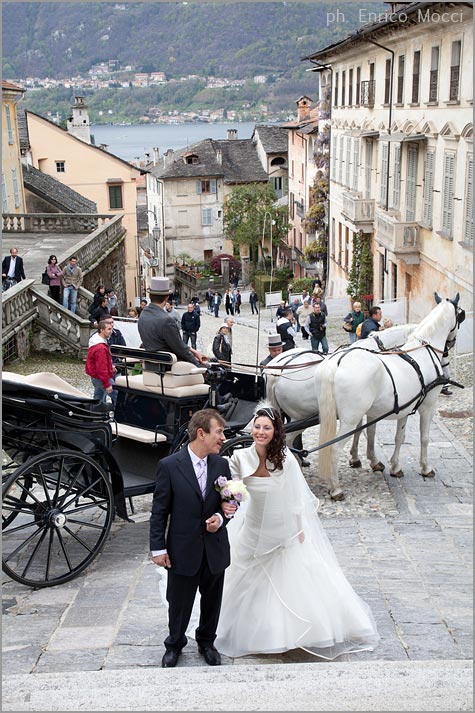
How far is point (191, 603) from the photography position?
529 centimetres

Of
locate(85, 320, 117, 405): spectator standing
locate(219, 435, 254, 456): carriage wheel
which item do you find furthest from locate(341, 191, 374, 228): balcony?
locate(219, 435, 254, 456): carriage wheel

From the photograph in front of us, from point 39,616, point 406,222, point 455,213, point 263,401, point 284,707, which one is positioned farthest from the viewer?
point 406,222

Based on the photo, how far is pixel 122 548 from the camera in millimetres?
7711

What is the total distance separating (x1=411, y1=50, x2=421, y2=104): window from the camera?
26.5m

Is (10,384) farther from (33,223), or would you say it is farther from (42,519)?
(33,223)

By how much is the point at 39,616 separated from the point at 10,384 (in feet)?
5.67

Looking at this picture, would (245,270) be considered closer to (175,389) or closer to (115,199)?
(115,199)

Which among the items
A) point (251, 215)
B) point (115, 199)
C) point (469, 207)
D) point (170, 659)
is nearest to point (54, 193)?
point (115, 199)

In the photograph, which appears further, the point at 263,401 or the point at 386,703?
the point at 263,401

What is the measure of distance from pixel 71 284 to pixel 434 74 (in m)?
12.4

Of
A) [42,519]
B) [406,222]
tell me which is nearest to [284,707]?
[42,519]

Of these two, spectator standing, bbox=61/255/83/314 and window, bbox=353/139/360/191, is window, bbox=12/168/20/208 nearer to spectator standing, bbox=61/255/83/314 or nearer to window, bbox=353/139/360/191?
window, bbox=353/139/360/191

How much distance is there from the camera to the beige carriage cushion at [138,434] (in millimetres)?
7918

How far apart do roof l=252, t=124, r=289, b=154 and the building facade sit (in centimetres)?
3191
